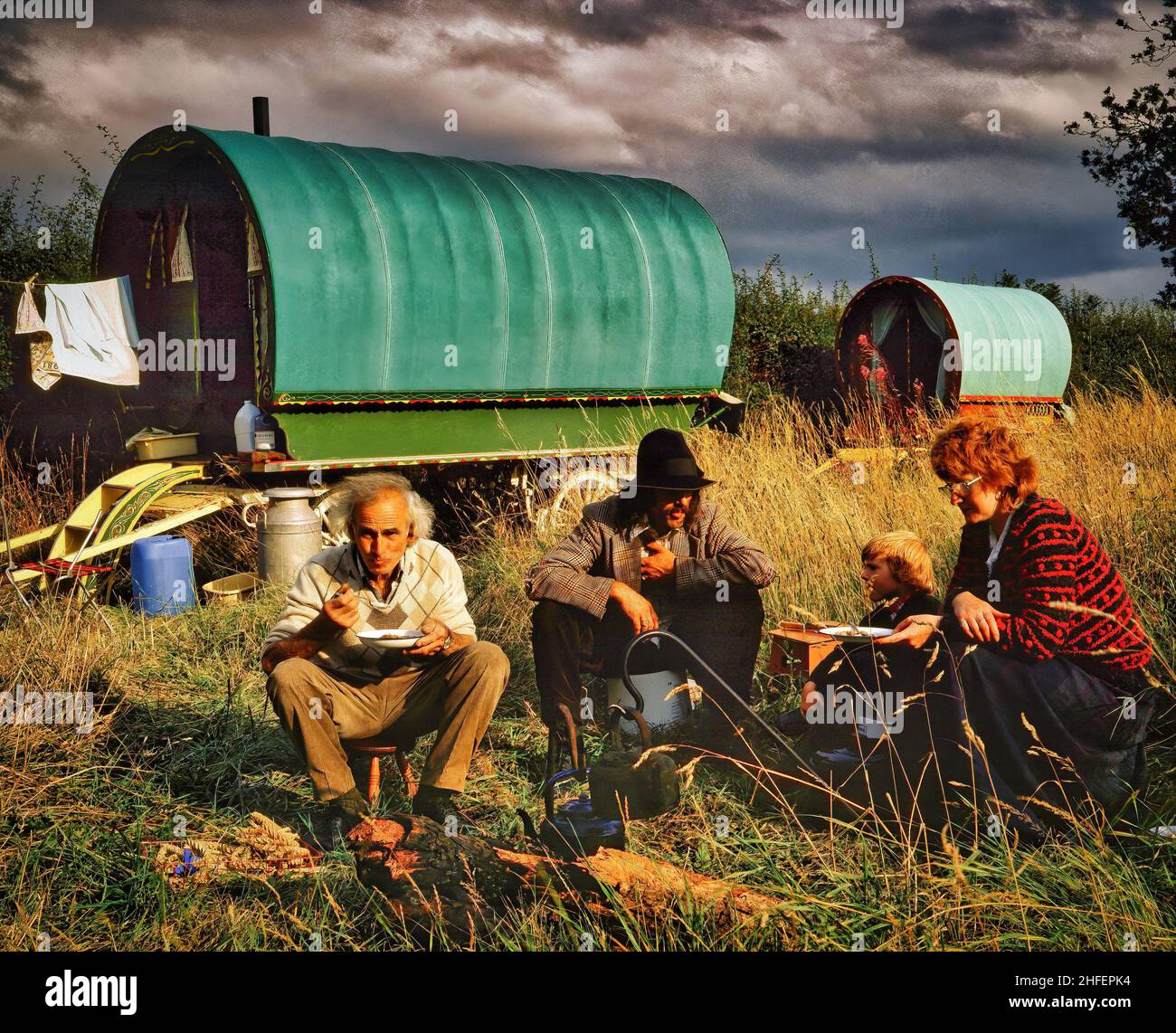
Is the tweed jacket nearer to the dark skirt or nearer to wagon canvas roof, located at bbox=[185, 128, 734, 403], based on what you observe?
the dark skirt

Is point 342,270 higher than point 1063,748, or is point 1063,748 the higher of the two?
point 342,270

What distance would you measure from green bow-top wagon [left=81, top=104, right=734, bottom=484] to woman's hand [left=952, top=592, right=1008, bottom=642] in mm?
5341

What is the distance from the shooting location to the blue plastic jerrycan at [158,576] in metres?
7.28

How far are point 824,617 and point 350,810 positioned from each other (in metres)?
2.83

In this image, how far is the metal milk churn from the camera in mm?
7598

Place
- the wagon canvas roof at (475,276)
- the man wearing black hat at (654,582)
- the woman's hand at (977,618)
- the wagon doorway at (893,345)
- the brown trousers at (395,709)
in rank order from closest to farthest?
the woman's hand at (977,618)
the brown trousers at (395,709)
the man wearing black hat at (654,582)
the wagon canvas roof at (475,276)
the wagon doorway at (893,345)

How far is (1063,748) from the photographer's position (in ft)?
11.4
